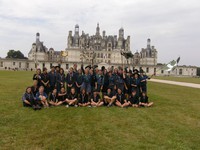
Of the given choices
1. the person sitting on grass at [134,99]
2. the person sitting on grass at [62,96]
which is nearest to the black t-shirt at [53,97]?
the person sitting on grass at [62,96]

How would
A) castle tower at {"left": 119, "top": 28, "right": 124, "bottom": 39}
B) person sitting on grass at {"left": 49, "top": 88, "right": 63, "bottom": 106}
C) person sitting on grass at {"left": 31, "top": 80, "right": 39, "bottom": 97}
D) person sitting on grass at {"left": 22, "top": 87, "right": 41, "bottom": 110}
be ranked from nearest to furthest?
person sitting on grass at {"left": 22, "top": 87, "right": 41, "bottom": 110} → person sitting on grass at {"left": 31, "top": 80, "right": 39, "bottom": 97} → person sitting on grass at {"left": 49, "top": 88, "right": 63, "bottom": 106} → castle tower at {"left": 119, "top": 28, "right": 124, "bottom": 39}

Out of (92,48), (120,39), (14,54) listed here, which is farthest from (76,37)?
(14,54)

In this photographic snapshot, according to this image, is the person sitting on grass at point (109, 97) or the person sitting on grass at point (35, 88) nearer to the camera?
the person sitting on grass at point (35, 88)

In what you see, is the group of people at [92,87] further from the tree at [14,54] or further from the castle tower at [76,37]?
the tree at [14,54]

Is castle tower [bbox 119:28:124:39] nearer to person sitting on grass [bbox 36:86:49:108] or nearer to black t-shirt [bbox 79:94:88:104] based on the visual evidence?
black t-shirt [bbox 79:94:88:104]

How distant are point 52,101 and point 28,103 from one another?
125cm

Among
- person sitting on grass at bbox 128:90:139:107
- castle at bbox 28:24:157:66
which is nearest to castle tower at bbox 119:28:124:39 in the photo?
castle at bbox 28:24:157:66

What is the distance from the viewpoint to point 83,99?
12.2 m

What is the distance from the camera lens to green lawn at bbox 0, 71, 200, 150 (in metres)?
6.66

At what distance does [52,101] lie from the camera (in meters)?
12.1

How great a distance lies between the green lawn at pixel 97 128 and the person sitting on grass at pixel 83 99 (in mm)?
767

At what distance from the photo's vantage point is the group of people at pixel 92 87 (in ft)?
39.9

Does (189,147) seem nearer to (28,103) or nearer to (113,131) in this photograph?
(113,131)

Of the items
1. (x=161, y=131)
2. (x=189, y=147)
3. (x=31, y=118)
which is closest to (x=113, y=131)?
(x=161, y=131)
